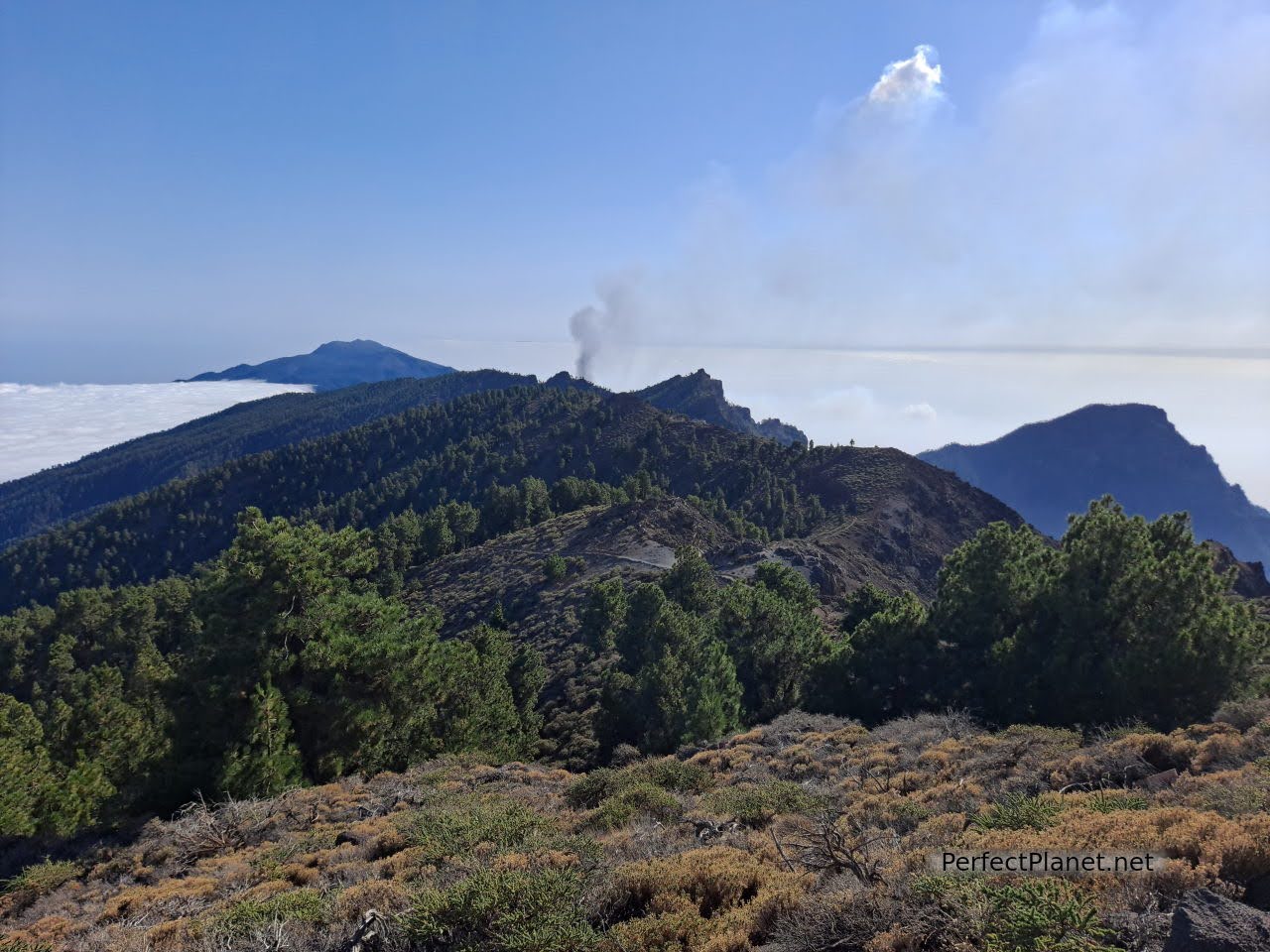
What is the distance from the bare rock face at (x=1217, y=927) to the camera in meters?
4.48

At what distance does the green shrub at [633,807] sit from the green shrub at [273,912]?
470 centimetres

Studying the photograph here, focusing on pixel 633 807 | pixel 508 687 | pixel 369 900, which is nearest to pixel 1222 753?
pixel 633 807

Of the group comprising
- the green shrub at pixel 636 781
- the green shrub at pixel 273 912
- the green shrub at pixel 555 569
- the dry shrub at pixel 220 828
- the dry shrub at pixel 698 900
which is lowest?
the green shrub at pixel 555 569

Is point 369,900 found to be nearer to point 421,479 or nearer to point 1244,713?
point 1244,713

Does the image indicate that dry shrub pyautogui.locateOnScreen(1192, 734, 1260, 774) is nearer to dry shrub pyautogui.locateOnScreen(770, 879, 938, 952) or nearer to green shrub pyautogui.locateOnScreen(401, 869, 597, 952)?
dry shrub pyautogui.locateOnScreen(770, 879, 938, 952)

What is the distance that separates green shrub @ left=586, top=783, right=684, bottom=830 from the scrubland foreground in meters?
0.05

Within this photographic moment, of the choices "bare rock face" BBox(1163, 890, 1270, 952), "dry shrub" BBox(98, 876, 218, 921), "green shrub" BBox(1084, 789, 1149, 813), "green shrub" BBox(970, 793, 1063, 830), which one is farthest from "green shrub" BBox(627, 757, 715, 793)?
"bare rock face" BBox(1163, 890, 1270, 952)

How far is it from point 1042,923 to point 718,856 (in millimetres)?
4301

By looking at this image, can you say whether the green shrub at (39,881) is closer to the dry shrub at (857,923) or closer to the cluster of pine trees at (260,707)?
the cluster of pine trees at (260,707)

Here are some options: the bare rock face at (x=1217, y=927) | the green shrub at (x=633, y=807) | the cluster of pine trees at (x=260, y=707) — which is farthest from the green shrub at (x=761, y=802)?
the cluster of pine trees at (x=260, y=707)

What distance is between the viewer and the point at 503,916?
6629mm

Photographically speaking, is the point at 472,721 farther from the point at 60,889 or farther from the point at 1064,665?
the point at 1064,665

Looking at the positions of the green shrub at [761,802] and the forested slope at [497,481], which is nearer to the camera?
the green shrub at [761,802]

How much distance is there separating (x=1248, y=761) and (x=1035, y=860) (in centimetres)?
723
